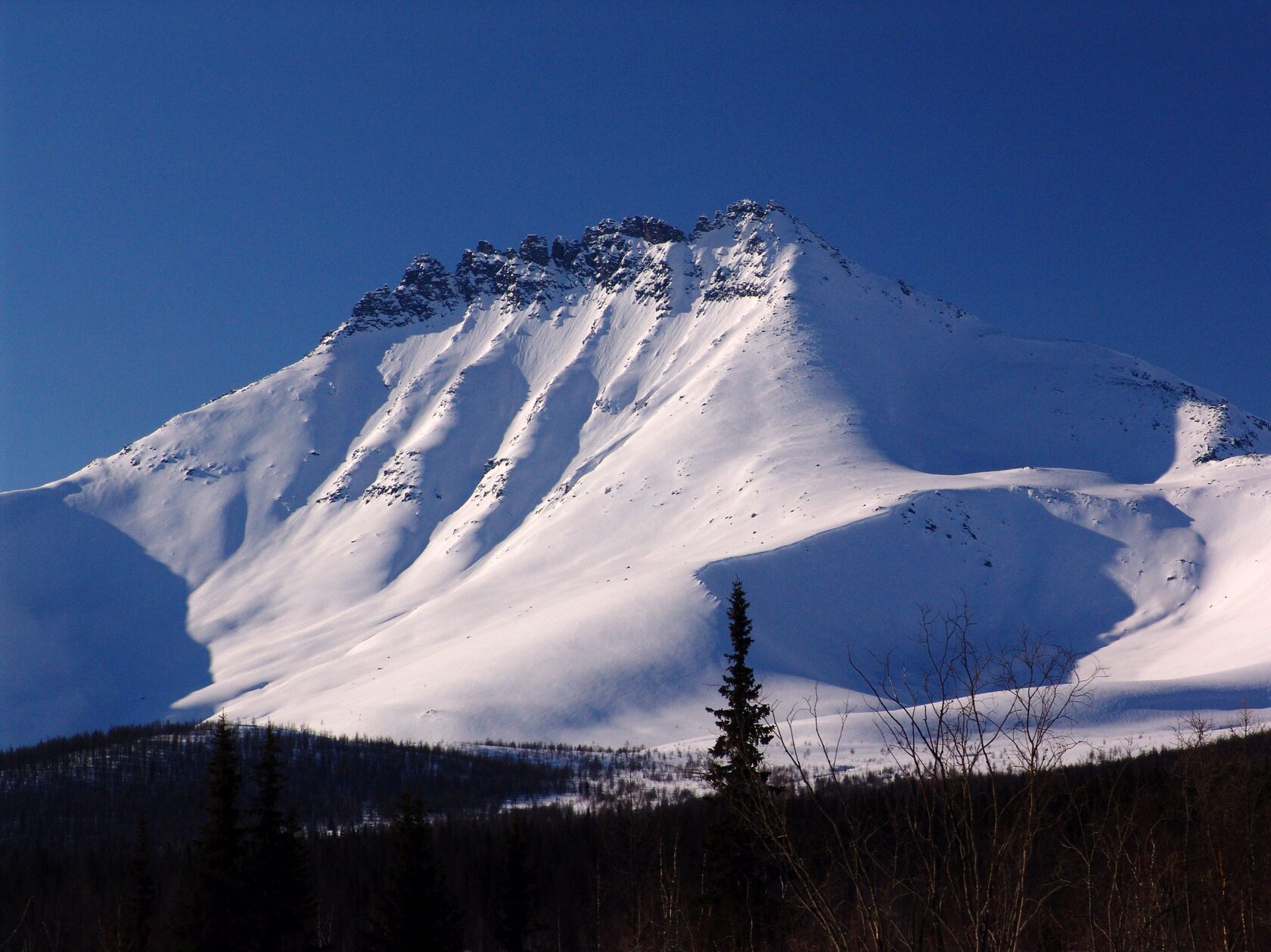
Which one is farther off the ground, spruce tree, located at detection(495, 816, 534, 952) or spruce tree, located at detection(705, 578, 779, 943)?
spruce tree, located at detection(705, 578, 779, 943)

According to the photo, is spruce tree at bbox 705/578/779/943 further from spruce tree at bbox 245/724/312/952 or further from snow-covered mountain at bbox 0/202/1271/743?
snow-covered mountain at bbox 0/202/1271/743

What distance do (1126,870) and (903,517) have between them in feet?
434

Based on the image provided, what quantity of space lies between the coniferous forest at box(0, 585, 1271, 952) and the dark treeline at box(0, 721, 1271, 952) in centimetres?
11

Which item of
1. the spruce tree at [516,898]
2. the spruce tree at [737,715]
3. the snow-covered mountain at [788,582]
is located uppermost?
the snow-covered mountain at [788,582]

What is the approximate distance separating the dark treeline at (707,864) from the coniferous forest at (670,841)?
0.37 ft

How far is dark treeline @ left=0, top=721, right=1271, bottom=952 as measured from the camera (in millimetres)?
7297

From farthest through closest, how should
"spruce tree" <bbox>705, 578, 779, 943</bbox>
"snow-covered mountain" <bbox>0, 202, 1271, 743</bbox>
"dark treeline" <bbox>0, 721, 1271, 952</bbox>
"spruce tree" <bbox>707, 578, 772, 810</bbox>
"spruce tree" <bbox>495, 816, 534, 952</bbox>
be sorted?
"snow-covered mountain" <bbox>0, 202, 1271, 743</bbox>
"spruce tree" <bbox>495, 816, 534, 952</bbox>
"spruce tree" <bbox>705, 578, 779, 943</bbox>
"spruce tree" <bbox>707, 578, 772, 810</bbox>
"dark treeline" <bbox>0, 721, 1271, 952</bbox>

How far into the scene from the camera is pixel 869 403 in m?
196

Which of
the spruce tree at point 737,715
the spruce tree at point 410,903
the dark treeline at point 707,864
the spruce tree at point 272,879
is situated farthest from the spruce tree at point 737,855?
the spruce tree at point 272,879

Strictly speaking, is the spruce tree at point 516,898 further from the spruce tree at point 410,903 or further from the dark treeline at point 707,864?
the spruce tree at point 410,903

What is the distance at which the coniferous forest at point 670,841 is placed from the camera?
7.34 metres

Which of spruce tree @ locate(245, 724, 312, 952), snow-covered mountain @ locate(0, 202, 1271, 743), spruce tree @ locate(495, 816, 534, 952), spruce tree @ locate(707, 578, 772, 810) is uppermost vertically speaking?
snow-covered mountain @ locate(0, 202, 1271, 743)

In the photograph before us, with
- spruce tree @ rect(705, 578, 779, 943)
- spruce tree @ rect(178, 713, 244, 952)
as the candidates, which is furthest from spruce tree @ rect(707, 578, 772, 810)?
spruce tree @ rect(178, 713, 244, 952)

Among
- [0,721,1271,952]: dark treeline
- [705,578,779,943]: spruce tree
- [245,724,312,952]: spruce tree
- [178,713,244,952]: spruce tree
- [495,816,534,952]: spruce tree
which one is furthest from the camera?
[495,816,534,952]: spruce tree
